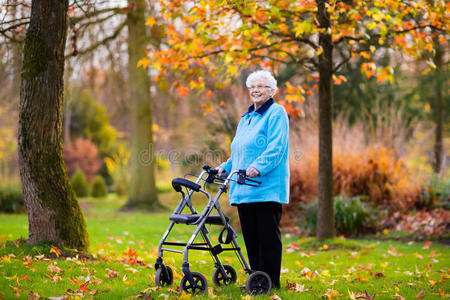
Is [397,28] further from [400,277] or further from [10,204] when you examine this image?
[10,204]

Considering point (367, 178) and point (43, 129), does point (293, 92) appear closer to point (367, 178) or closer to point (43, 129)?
point (367, 178)

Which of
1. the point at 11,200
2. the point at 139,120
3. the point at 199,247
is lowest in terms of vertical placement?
the point at 11,200

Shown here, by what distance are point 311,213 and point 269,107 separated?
4.79 metres

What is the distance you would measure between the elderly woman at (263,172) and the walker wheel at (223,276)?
1.09 ft

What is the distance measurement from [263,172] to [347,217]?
5100 mm

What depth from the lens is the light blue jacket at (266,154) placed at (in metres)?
3.78

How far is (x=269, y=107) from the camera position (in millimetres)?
4016

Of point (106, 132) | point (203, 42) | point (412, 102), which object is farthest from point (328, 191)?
point (106, 132)

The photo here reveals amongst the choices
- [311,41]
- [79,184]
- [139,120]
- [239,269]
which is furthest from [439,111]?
[239,269]

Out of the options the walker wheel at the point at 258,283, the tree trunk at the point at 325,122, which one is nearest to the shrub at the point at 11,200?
the tree trunk at the point at 325,122

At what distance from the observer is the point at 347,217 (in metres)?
8.38

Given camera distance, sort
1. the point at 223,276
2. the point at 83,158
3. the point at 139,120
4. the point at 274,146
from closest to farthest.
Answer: the point at 274,146, the point at 223,276, the point at 139,120, the point at 83,158

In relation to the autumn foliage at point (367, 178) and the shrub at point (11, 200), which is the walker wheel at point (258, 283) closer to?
the autumn foliage at point (367, 178)

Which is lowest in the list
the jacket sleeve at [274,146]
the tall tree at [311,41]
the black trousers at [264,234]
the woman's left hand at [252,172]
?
the black trousers at [264,234]
